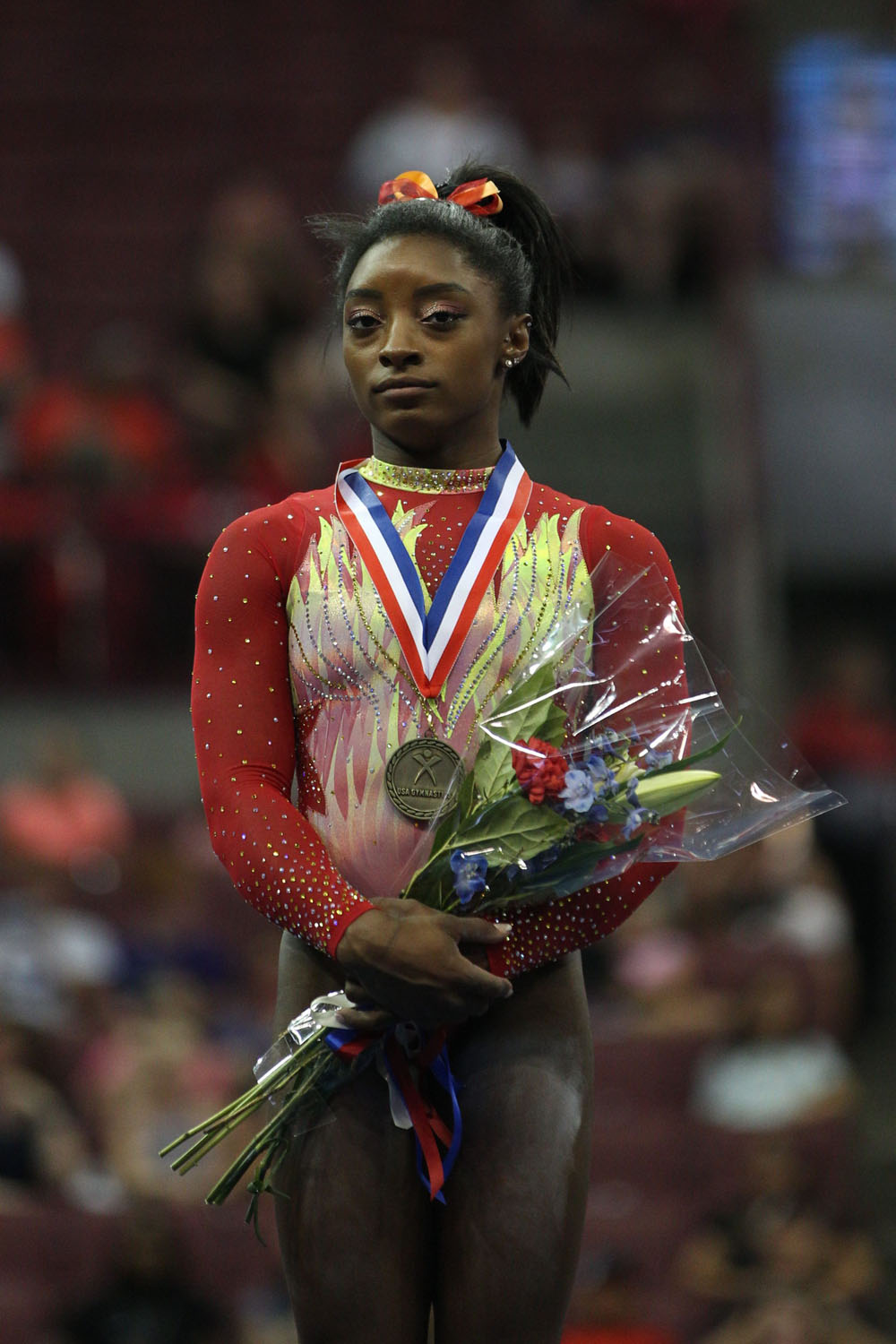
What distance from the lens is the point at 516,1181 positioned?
244cm

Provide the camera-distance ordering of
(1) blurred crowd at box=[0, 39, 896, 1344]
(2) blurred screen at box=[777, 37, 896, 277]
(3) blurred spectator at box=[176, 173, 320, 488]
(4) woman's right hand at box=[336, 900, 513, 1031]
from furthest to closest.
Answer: (2) blurred screen at box=[777, 37, 896, 277] < (3) blurred spectator at box=[176, 173, 320, 488] < (1) blurred crowd at box=[0, 39, 896, 1344] < (4) woman's right hand at box=[336, 900, 513, 1031]

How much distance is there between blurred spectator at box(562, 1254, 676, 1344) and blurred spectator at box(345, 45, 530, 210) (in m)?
5.84

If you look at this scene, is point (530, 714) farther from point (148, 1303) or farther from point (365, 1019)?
point (148, 1303)

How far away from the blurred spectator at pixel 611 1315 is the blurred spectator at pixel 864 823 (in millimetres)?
2744

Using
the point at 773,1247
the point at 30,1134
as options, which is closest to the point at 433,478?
the point at 30,1134

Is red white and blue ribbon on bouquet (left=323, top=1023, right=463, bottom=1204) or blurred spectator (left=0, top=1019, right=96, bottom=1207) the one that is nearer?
red white and blue ribbon on bouquet (left=323, top=1023, right=463, bottom=1204)

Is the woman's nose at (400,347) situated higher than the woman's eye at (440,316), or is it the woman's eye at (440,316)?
the woman's eye at (440,316)

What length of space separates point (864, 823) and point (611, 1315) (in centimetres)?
320

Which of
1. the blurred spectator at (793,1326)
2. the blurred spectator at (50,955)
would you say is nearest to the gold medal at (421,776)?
the blurred spectator at (793,1326)

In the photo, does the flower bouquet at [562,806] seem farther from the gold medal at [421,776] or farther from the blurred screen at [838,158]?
the blurred screen at [838,158]

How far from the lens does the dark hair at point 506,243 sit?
104 inches

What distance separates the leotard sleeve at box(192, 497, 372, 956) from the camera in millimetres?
2418

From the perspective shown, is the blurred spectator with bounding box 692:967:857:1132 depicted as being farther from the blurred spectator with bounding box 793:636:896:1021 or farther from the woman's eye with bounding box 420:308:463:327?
the woman's eye with bounding box 420:308:463:327

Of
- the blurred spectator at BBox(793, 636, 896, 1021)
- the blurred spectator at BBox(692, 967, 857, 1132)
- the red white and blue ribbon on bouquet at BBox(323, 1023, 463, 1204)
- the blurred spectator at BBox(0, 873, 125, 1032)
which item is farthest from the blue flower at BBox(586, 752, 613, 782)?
the blurred spectator at BBox(793, 636, 896, 1021)
